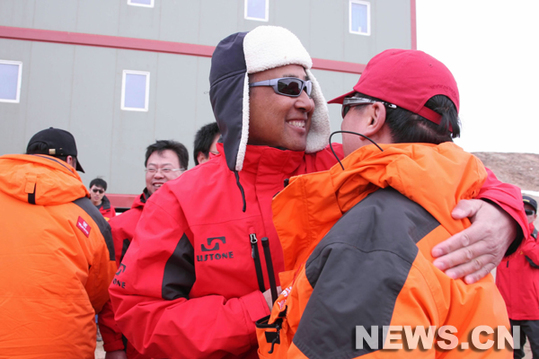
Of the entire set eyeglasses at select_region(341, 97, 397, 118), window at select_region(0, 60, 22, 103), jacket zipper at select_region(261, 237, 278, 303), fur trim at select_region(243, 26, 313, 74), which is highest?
window at select_region(0, 60, 22, 103)

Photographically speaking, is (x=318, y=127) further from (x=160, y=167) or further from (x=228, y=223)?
(x=160, y=167)

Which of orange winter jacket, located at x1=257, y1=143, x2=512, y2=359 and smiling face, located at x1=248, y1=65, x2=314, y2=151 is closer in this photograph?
orange winter jacket, located at x1=257, y1=143, x2=512, y2=359

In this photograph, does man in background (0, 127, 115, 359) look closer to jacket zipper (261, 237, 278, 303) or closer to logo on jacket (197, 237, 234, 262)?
logo on jacket (197, 237, 234, 262)

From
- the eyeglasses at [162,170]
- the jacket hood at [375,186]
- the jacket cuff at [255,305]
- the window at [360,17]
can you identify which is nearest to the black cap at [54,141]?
the eyeglasses at [162,170]

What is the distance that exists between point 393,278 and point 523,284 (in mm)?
5925

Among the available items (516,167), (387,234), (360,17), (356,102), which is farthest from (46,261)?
(516,167)

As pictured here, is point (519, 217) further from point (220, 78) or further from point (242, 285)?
point (220, 78)

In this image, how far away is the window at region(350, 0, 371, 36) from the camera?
1030cm

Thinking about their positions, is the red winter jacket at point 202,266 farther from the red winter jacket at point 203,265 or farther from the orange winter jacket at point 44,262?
the orange winter jacket at point 44,262

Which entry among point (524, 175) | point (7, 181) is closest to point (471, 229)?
point (7, 181)

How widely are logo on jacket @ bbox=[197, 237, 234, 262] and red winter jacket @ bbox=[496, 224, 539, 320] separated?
5.32 metres

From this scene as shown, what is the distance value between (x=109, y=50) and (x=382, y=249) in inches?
369

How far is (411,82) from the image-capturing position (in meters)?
1.53

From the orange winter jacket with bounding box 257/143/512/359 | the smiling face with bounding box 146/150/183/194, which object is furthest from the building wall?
the orange winter jacket with bounding box 257/143/512/359
